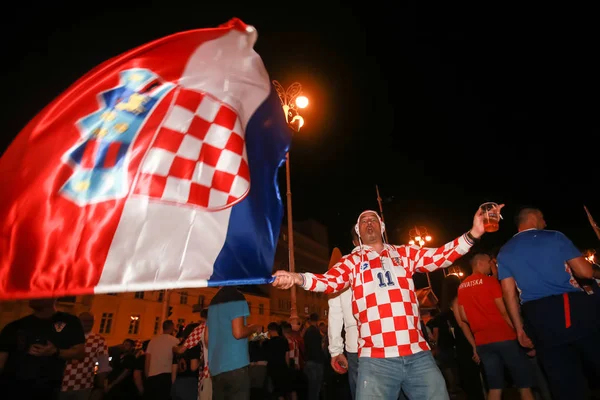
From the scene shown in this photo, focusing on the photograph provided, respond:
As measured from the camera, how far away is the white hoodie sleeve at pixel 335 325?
13.0ft

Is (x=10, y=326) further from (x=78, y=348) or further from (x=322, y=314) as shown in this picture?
(x=322, y=314)

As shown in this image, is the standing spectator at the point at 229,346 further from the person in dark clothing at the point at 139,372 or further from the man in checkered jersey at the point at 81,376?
the person in dark clothing at the point at 139,372

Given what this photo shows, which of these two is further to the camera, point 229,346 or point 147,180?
point 229,346

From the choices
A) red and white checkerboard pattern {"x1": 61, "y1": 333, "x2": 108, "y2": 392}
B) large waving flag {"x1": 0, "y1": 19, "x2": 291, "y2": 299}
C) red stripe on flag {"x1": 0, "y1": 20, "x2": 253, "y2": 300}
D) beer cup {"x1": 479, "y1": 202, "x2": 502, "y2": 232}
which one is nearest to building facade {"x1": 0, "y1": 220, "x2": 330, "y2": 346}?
red and white checkerboard pattern {"x1": 61, "y1": 333, "x2": 108, "y2": 392}

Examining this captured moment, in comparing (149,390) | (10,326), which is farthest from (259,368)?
(10,326)

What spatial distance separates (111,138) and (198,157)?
625 millimetres

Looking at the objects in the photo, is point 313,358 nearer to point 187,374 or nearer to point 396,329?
point 187,374

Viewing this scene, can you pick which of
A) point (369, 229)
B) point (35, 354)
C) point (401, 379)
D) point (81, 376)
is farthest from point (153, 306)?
point (401, 379)

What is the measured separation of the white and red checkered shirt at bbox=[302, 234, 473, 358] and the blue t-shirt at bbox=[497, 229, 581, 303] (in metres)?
1.00

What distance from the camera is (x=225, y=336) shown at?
13.2ft

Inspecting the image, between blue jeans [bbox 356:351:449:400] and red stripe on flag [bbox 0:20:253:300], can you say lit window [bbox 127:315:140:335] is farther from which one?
blue jeans [bbox 356:351:449:400]

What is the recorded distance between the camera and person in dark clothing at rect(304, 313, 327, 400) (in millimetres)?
7930

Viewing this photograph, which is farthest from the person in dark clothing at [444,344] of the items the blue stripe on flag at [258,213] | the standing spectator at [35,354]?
the standing spectator at [35,354]

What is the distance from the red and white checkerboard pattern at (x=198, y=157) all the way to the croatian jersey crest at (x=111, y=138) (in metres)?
0.15
